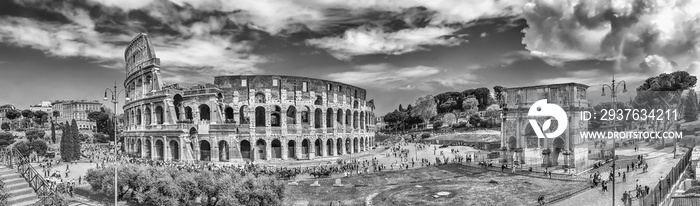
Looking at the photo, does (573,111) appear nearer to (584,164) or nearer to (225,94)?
(584,164)

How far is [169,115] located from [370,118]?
115 feet

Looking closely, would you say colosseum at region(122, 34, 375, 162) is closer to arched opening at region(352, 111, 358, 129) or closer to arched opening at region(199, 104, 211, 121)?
arched opening at region(199, 104, 211, 121)

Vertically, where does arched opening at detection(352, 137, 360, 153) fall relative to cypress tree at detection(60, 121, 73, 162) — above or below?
below

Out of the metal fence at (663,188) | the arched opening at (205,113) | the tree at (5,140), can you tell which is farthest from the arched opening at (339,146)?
the tree at (5,140)

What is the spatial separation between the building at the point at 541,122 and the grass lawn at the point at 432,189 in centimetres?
666

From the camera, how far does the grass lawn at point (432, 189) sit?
27.3 meters

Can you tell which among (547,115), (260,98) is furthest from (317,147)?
(547,115)

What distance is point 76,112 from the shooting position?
423 feet

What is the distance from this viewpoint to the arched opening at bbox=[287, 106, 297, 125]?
52328mm

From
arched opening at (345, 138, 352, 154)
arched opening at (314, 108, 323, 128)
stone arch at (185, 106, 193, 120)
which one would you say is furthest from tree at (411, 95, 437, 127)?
stone arch at (185, 106, 193, 120)

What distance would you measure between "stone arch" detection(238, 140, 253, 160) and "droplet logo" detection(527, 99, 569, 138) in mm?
31917

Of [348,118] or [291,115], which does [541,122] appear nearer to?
[348,118]

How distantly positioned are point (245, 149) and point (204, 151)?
→ 470cm

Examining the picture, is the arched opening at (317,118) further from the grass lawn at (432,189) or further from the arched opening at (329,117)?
the grass lawn at (432,189)
